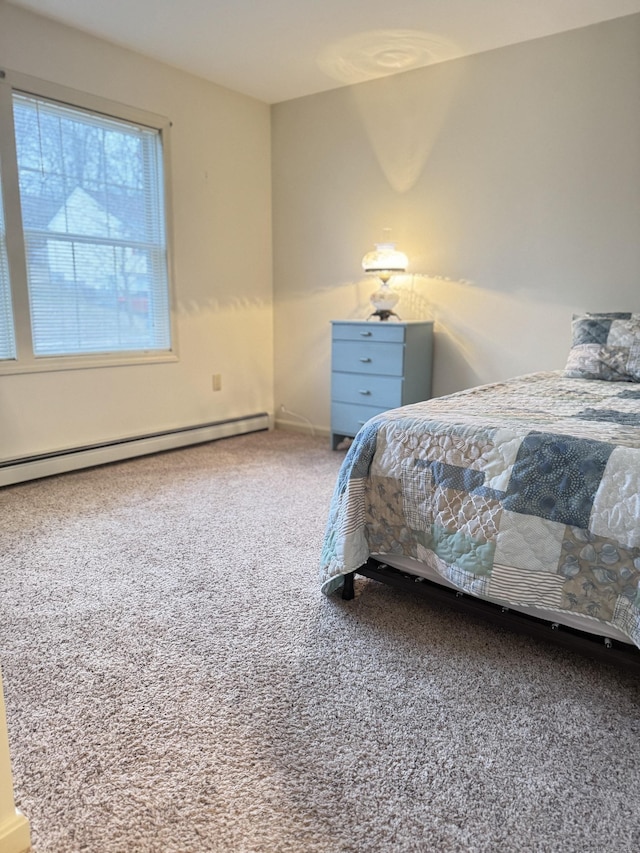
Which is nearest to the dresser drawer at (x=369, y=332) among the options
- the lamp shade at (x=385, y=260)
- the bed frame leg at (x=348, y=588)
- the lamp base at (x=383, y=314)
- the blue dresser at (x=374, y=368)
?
the blue dresser at (x=374, y=368)

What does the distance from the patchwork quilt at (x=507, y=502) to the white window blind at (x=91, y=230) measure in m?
2.22

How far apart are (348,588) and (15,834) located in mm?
1136

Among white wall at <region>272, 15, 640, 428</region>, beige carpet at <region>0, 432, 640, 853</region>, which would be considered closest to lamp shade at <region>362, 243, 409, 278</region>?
white wall at <region>272, 15, 640, 428</region>

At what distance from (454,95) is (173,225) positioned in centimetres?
190

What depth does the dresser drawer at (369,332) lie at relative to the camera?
3480mm

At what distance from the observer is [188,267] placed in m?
3.90

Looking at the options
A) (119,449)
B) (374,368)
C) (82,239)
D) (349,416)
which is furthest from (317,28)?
(119,449)

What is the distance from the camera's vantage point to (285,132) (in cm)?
425

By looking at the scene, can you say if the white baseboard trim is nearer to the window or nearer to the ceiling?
the window

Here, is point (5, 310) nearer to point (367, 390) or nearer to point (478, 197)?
point (367, 390)

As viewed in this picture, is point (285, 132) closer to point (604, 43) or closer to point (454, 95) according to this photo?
point (454, 95)

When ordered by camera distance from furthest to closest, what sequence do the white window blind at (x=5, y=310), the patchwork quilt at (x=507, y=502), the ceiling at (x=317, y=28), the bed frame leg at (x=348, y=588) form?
the white window blind at (x=5, y=310)
the ceiling at (x=317, y=28)
the bed frame leg at (x=348, y=588)
the patchwork quilt at (x=507, y=502)

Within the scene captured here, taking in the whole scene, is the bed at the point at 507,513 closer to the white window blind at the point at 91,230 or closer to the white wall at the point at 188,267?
the white wall at the point at 188,267

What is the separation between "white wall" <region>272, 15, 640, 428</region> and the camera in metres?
3.07
